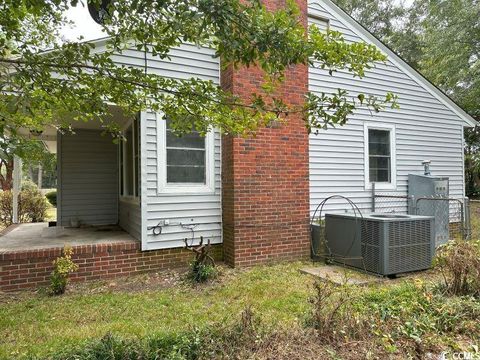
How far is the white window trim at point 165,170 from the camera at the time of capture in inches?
218

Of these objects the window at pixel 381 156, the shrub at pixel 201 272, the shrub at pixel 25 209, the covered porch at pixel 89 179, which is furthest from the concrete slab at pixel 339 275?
the shrub at pixel 25 209

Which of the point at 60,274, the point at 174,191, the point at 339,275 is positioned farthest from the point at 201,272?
the point at 339,275

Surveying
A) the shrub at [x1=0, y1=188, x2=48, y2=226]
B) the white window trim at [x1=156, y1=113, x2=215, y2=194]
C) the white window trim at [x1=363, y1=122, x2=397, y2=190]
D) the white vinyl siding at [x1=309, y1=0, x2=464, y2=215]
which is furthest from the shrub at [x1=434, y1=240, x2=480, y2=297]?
the shrub at [x1=0, y1=188, x2=48, y2=226]

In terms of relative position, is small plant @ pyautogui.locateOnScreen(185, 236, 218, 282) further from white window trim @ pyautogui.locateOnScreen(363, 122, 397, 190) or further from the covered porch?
white window trim @ pyautogui.locateOnScreen(363, 122, 397, 190)

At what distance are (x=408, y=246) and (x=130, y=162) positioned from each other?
5445 mm

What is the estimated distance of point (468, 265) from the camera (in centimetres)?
348

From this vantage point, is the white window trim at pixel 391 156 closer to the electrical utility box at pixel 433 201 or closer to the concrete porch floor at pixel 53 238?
the electrical utility box at pixel 433 201

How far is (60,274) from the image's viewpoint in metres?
4.56

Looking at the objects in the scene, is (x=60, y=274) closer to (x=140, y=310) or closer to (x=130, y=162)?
(x=140, y=310)

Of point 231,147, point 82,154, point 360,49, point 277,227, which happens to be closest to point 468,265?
point 360,49

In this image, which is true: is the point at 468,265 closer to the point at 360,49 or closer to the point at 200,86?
the point at 360,49

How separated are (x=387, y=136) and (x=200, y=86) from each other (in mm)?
6563

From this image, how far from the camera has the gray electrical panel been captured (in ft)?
Result: 16.8

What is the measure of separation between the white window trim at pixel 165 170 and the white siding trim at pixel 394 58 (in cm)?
403
